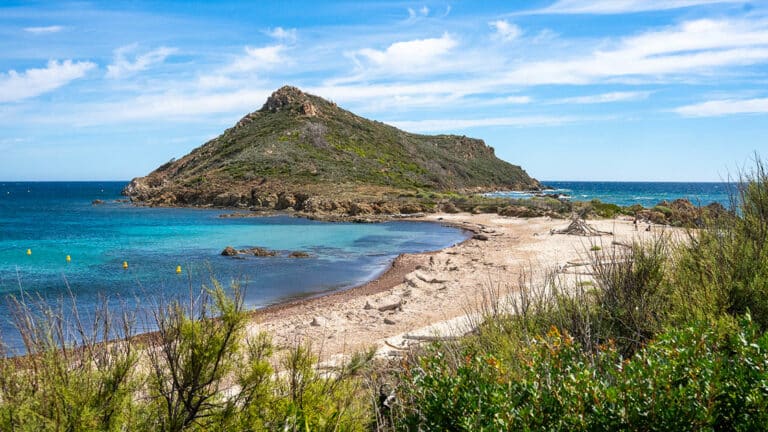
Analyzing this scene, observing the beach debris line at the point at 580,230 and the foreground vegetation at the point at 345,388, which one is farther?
the beach debris line at the point at 580,230

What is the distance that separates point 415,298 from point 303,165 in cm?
5052

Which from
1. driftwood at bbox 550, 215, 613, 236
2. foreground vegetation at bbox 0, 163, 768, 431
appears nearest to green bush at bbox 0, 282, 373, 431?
foreground vegetation at bbox 0, 163, 768, 431

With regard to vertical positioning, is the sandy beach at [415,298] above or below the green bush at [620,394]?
below

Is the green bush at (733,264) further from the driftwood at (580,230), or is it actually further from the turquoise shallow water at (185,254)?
the driftwood at (580,230)

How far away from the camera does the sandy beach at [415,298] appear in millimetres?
10055

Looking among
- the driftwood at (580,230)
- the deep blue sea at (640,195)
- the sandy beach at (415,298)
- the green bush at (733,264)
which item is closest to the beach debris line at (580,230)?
the driftwood at (580,230)

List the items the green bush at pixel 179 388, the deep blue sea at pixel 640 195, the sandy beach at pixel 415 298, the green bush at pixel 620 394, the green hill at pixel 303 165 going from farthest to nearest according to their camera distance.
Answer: the deep blue sea at pixel 640 195 < the green hill at pixel 303 165 < the sandy beach at pixel 415 298 < the green bush at pixel 179 388 < the green bush at pixel 620 394

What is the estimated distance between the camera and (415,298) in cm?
1385

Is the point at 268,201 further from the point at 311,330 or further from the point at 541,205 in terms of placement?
the point at 311,330

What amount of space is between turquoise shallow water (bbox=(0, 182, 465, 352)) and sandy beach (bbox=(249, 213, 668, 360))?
146 cm

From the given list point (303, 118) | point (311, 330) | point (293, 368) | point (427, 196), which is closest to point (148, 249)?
point (311, 330)

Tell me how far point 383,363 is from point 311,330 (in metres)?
5.28

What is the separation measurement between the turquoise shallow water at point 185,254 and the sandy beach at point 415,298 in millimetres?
1460

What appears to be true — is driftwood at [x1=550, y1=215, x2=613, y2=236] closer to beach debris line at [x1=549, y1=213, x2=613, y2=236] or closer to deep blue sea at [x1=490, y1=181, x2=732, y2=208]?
beach debris line at [x1=549, y1=213, x2=613, y2=236]
